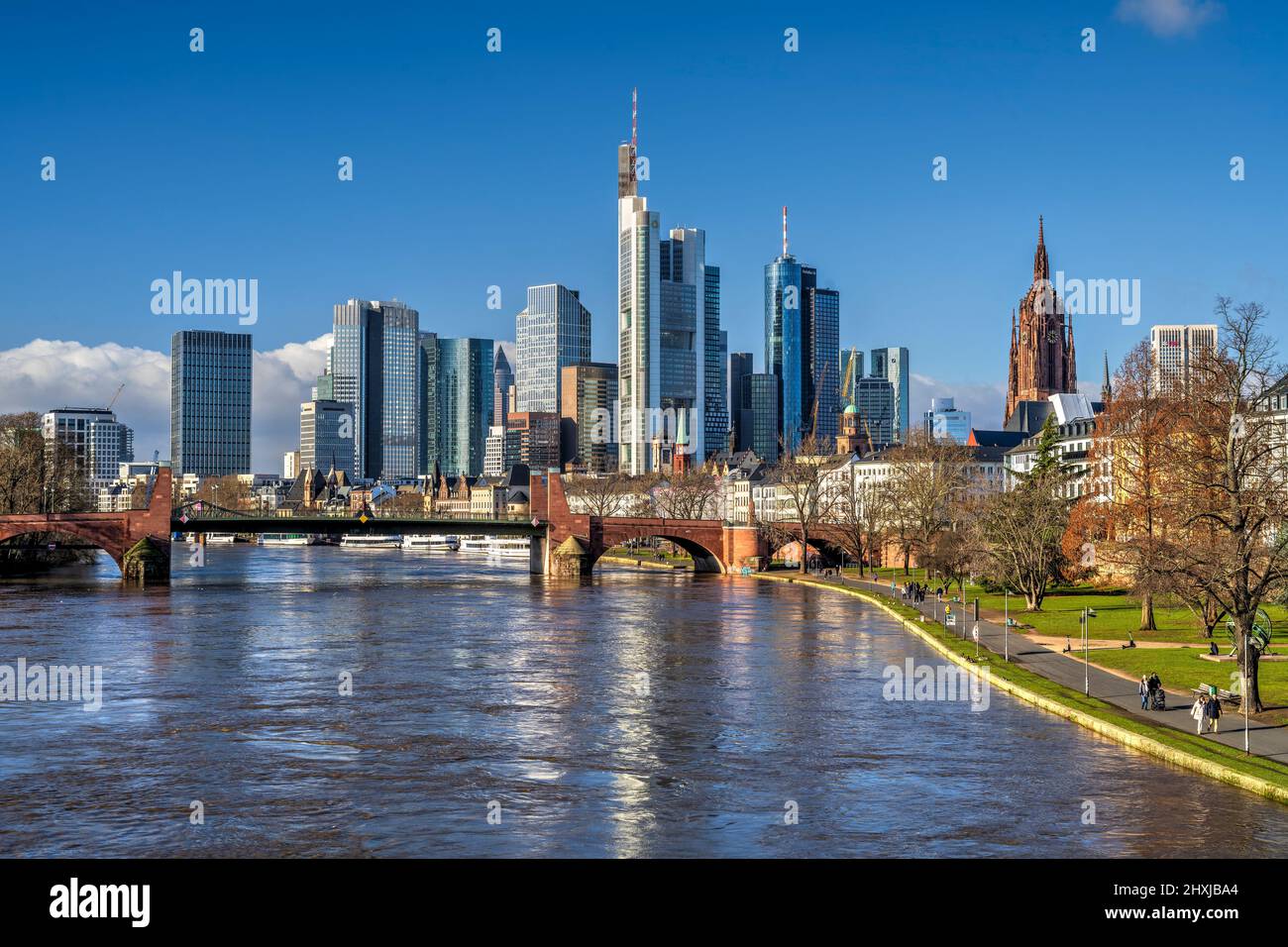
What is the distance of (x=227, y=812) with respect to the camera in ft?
116

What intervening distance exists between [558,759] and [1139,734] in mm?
17896

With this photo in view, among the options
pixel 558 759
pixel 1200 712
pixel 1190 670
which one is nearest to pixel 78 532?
pixel 558 759

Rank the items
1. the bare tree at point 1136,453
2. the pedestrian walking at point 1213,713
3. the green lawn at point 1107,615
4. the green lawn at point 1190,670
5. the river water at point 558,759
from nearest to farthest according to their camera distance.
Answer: the river water at point 558,759 < the pedestrian walking at point 1213,713 < the green lawn at point 1190,670 < the green lawn at point 1107,615 < the bare tree at point 1136,453

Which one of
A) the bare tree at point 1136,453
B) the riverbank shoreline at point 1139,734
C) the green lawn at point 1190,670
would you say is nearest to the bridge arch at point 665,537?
the bare tree at point 1136,453

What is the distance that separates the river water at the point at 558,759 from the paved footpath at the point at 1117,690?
2748mm

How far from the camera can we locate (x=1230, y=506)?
5384cm

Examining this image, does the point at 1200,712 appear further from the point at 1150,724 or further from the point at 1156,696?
the point at 1156,696

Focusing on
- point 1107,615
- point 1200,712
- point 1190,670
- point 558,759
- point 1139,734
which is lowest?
point 558,759

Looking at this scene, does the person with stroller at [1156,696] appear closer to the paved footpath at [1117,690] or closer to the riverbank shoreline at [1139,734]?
the paved footpath at [1117,690]

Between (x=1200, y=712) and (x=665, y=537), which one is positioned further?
(x=665, y=537)

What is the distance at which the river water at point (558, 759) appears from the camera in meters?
33.1

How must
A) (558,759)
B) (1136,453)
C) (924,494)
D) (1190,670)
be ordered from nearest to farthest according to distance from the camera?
(558,759) → (1190,670) → (1136,453) → (924,494)
